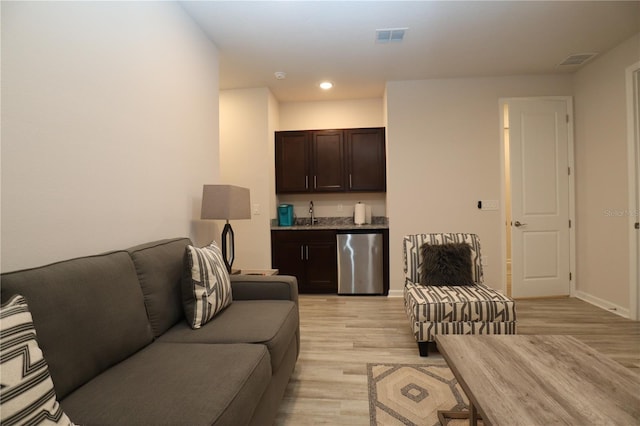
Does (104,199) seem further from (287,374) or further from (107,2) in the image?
(287,374)

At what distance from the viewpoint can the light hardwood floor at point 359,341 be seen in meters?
1.75

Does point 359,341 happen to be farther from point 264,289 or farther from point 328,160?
point 328,160

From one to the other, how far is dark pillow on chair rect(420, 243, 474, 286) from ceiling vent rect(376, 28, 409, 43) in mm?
1992

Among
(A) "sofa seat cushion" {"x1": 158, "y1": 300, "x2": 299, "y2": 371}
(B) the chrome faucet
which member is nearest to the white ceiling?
(B) the chrome faucet

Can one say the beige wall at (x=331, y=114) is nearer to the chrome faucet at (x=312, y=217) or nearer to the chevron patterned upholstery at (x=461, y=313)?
the chrome faucet at (x=312, y=217)

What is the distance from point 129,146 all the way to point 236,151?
2.32 meters

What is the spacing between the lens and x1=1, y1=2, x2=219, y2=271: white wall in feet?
3.89

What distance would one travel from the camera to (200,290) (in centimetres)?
165

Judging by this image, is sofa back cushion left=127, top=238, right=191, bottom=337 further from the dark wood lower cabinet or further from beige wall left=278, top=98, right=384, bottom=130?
beige wall left=278, top=98, right=384, bottom=130

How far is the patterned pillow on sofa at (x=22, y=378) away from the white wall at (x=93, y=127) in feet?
1.71

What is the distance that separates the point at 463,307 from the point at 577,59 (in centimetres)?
324

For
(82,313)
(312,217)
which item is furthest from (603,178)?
(82,313)

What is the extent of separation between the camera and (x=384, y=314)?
3225 millimetres

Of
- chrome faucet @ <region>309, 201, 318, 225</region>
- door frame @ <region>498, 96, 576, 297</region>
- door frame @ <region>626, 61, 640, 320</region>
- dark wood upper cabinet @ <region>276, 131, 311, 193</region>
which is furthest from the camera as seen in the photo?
chrome faucet @ <region>309, 201, 318, 225</region>
